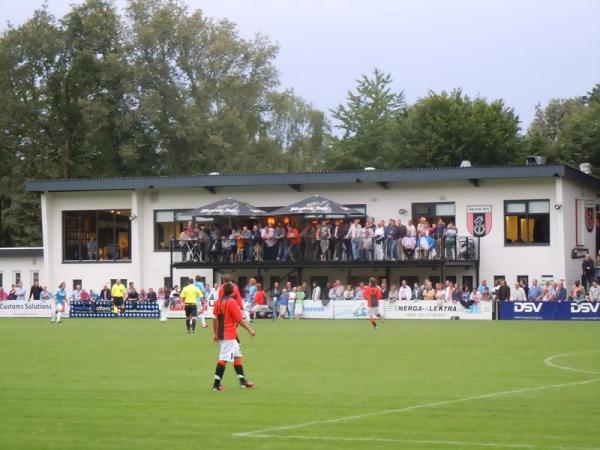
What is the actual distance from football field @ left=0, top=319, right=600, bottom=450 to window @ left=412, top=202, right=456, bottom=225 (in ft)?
64.1

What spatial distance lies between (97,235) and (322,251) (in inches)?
529

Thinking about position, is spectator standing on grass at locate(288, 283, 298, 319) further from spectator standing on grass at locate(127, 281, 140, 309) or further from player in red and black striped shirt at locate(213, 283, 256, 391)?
player in red and black striped shirt at locate(213, 283, 256, 391)

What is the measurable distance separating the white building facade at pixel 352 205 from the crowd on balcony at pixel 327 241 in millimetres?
593

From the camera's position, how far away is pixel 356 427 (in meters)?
14.3

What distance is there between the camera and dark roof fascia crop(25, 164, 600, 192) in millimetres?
48500

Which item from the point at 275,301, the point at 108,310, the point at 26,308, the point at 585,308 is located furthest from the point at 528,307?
the point at 26,308

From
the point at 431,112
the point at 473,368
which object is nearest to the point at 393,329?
the point at 473,368

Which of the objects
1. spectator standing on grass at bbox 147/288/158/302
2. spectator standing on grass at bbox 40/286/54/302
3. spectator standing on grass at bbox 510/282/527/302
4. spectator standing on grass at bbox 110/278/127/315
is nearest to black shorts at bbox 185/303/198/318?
spectator standing on grass at bbox 110/278/127/315

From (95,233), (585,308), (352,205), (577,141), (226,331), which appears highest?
→ (577,141)

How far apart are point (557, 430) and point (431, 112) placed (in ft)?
191

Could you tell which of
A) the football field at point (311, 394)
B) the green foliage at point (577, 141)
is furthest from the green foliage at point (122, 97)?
the football field at point (311, 394)

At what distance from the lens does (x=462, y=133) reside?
69.2 meters

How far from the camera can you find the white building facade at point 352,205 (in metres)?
A: 48.8

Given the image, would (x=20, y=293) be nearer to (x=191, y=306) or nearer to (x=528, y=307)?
(x=191, y=306)
